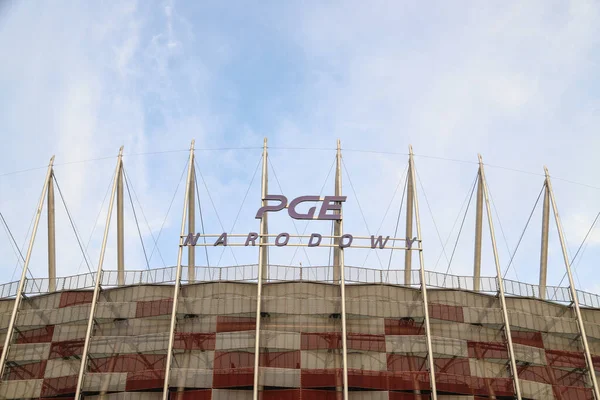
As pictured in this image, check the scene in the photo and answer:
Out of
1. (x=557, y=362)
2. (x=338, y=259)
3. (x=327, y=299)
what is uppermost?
(x=338, y=259)

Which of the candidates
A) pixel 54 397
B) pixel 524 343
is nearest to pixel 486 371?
pixel 524 343

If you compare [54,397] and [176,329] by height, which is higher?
[176,329]

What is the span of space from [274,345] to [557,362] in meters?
26.4

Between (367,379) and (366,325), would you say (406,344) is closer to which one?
(366,325)

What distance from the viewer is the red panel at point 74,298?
6506 cm

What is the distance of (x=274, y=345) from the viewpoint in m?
60.5

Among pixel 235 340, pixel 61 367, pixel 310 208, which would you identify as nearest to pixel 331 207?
pixel 310 208

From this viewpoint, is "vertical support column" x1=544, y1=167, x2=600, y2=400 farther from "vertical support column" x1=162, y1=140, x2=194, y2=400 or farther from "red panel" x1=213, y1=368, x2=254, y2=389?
"vertical support column" x1=162, y1=140, x2=194, y2=400

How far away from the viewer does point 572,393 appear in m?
61.2

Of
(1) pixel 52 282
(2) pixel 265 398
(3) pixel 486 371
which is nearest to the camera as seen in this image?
(2) pixel 265 398

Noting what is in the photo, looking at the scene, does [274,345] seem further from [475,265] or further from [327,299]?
[475,265]

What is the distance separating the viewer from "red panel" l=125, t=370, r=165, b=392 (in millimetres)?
58688

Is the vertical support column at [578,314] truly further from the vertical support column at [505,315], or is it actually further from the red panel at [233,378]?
the red panel at [233,378]

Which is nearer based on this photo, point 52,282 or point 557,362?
point 557,362
